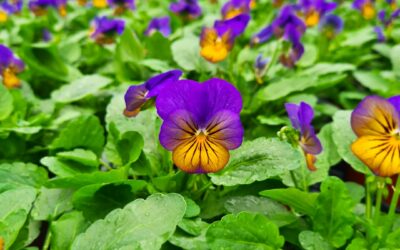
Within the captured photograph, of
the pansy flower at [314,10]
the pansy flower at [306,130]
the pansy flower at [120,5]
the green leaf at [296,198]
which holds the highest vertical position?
the pansy flower at [120,5]

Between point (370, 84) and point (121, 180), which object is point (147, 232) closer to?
point (121, 180)

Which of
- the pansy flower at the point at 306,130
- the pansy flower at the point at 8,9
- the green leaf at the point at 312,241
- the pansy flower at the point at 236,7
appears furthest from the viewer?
the pansy flower at the point at 8,9

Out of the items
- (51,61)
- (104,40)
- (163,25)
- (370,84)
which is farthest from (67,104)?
(370,84)

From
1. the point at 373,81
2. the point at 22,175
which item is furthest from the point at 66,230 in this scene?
the point at 373,81

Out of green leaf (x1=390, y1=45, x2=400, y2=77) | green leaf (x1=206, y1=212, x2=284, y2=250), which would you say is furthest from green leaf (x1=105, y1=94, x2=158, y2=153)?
green leaf (x1=390, y1=45, x2=400, y2=77)

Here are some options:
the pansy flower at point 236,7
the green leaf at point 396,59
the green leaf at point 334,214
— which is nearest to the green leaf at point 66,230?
the green leaf at point 334,214

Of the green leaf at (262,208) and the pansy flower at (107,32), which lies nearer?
the green leaf at (262,208)

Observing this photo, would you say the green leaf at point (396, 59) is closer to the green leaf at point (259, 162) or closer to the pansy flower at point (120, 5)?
the green leaf at point (259, 162)
